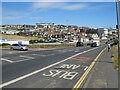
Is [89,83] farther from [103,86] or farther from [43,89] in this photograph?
[43,89]

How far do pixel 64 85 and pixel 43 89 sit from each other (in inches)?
49.0

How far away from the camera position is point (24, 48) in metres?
35.3

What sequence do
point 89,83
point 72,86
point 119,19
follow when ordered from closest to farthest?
point 72,86
point 89,83
point 119,19

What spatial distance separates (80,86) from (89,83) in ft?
2.48

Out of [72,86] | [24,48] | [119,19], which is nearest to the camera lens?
[72,86]

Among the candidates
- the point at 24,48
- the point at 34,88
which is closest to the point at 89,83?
the point at 34,88

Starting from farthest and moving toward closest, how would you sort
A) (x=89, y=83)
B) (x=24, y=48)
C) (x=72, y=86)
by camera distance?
(x=24, y=48)
(x=89, y=83)
(x=72, y=86)

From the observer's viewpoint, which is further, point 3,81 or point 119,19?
point 119,19

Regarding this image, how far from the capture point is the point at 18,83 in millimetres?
8648

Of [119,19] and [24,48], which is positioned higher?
[119,19]

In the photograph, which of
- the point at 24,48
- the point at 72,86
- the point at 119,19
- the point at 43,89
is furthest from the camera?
the point at 24,48

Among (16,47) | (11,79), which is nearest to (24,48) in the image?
(16,47)

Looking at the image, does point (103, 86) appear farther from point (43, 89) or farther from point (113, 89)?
point (43, 89)

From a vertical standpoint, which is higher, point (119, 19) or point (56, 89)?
point (119, 19)
